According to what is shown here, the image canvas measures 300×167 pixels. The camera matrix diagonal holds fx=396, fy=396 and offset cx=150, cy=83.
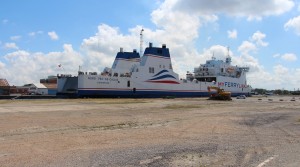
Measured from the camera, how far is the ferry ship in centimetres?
5538

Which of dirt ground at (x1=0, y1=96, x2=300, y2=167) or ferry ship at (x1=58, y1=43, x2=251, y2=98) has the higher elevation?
ferry ship at (x1=58, y1=43, x2=251, y2=98)

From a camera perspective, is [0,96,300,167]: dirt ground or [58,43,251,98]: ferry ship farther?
[58,43,251,98]: ferry ship

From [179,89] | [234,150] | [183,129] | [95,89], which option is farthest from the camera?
[179,89]

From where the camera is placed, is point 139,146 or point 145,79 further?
point 145,79

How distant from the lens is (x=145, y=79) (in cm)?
6147

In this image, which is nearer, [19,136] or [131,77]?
[19,136]

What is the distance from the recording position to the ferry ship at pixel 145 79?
5538 cm

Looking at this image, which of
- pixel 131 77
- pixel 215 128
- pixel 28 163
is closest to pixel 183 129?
pixel 215 128

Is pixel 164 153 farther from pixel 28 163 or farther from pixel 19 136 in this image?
pixel 19 136

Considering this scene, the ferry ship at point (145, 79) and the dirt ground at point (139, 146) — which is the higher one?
the ferry ship at point (145, 79)

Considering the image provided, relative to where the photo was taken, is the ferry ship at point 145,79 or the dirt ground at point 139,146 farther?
the ferry ship at point 145,79

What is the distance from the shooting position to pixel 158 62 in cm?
6266

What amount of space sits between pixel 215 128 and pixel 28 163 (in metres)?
11.0

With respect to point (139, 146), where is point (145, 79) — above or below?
above
